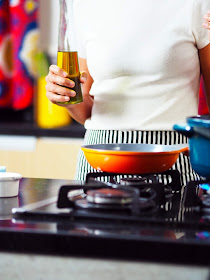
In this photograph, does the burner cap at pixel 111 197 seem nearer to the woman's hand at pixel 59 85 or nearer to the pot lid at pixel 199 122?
the pot lid at pixel 199 122

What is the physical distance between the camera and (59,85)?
5.29 feet

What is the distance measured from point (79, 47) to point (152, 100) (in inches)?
13.4

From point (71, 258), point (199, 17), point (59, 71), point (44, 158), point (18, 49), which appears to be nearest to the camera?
point (71, 258)

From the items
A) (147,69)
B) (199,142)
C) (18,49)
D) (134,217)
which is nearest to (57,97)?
(147,69)

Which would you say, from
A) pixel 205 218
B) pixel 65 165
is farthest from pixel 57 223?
pixel 65 165

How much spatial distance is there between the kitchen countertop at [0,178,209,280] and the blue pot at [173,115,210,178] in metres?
0.31

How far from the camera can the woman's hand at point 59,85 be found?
157 centimetres

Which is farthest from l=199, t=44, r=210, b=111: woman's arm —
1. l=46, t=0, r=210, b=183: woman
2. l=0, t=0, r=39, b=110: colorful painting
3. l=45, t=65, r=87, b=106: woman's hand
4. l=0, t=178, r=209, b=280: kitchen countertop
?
l=0, t=0, r=39, b=110: colorful painting

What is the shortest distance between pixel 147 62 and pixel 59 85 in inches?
10.6

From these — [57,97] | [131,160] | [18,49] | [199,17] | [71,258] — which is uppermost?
[18,49]

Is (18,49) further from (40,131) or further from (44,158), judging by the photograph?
(44,158)

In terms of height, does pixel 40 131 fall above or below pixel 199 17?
below

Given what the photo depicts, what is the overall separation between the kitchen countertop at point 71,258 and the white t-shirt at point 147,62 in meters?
0.77

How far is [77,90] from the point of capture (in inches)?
63.0
